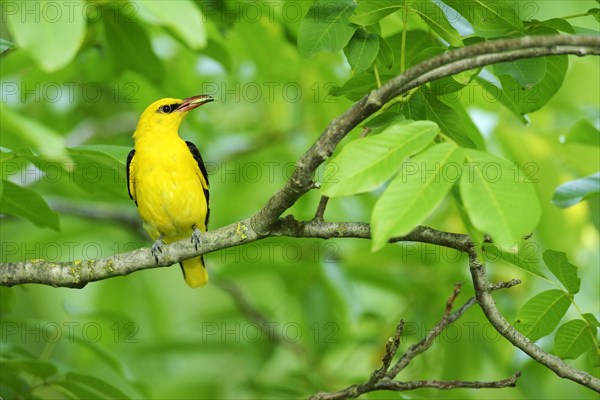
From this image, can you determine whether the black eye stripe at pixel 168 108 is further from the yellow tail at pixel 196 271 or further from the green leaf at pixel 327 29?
the green leaf at pixel 327 29

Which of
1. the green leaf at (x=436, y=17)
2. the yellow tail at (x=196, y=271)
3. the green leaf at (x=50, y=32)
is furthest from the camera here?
the yellow tail at (x=196, y=271)

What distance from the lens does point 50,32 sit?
2229 millimetres

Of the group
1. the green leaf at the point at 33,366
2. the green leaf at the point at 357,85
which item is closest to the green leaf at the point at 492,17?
the green leaf at the point at 357,85

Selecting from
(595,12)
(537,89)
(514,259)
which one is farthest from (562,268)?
(595,12)

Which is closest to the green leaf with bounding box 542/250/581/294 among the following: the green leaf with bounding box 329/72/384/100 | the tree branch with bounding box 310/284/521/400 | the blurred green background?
the tree branch with bounding box 310/284/521/400

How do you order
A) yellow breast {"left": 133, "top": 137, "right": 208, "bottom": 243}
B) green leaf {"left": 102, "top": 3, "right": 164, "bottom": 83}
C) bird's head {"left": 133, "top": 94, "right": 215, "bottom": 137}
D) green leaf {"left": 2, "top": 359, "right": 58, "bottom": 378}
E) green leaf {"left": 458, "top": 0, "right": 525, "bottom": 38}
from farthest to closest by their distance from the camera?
1. bird's head {"left": 133, "top": 94, "right": 215, "bottom": 137}
2. yellow breast {"left": 133, "top": 137, "right": 208, "bottom": 243}
3. green leaf {"left": 102, "top": 3, "right": 164, "bottom": 83}
4. green leaf {"left": 2, "top": 359, "right": 58, "bottom": 378}
5. green leaf {"left": 458, "top": 0, "right": 525, "bottom": 38}

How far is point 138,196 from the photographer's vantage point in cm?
607

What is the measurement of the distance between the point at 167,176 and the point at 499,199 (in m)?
3.87

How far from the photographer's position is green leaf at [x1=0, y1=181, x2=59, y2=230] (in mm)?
4051

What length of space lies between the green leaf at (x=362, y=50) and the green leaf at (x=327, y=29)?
4.1 inches

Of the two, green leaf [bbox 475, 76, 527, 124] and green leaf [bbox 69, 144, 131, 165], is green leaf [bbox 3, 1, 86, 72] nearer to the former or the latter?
green leaf [bbox 69, 144, 131, 165]

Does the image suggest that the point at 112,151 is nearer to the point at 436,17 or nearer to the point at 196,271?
the point at 436,17

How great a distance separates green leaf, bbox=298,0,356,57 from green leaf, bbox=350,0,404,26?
11 centimetres

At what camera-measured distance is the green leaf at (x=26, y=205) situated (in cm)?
405
